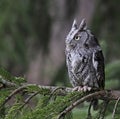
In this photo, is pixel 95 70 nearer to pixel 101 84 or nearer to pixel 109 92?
pixel 101 84

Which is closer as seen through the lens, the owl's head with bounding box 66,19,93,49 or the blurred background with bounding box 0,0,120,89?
Answer: the owl's head with bounding box 66,19,93,49

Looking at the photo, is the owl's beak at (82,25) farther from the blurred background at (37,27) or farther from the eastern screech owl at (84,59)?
the blurred background at (37,27)

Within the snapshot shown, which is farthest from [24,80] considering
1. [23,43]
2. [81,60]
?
[23,43]

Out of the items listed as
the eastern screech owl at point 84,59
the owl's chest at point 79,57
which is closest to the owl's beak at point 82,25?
the eastern screech owl at point 84,59

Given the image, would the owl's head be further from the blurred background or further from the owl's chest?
the blurred background

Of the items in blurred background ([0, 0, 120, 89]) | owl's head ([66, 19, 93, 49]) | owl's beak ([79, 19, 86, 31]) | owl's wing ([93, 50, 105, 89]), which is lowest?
owl's wing ([93, 50, 105, 89])

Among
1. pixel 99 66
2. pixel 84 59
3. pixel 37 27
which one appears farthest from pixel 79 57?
pixel 37 27

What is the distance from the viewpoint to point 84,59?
328 centimetres

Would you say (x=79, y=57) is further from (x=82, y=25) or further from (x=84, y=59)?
(x=82, y=25)

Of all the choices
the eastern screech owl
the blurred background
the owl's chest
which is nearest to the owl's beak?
the eastern screech owl

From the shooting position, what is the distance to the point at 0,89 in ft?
8.65

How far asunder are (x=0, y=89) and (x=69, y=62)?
2.60 feet

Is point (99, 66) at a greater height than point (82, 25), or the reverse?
point (82, 25)

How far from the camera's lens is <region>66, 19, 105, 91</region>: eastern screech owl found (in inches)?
129
